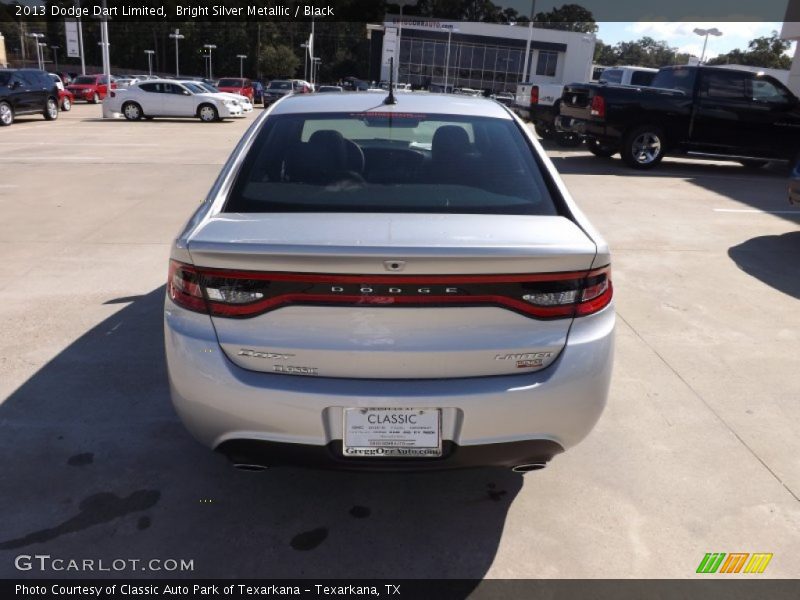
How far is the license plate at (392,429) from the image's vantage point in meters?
2.40

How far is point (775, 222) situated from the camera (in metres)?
8.95

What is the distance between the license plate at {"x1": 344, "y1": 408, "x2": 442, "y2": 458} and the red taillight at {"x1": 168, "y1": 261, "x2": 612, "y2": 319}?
0.39m

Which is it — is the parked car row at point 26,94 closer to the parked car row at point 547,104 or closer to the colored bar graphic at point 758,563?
the parked car row at point 547,104

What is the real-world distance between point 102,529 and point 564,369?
197 cm

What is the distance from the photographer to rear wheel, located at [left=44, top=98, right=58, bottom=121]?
22.7m

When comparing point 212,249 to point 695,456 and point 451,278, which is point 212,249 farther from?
→ point 695,456

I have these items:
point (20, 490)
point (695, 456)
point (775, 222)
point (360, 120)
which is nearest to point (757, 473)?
point (695, 456)

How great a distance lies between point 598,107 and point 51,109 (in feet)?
62.0

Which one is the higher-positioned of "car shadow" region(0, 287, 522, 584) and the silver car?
the silver car

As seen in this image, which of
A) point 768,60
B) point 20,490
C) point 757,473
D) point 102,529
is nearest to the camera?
point 102,529

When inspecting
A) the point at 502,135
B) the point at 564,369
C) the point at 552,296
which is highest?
the point at 502,135

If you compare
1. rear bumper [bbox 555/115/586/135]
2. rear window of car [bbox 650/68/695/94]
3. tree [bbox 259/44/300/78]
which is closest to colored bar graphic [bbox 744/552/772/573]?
rear bumper [bbox 555/115/586/135]

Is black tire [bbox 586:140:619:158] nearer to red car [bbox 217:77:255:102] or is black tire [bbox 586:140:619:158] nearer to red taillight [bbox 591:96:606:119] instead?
red taillight [bbox 591:96:606:119]

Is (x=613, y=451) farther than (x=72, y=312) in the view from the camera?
No
